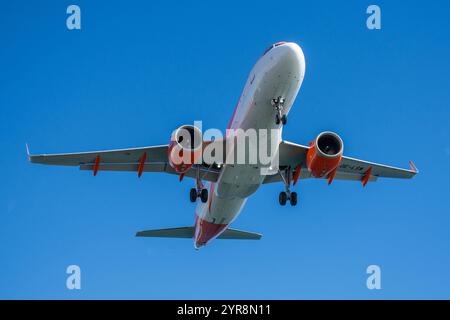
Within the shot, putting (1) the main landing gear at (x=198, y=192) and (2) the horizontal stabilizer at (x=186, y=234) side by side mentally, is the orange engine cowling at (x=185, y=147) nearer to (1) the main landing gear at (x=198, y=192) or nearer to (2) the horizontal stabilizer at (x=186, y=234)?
(1) the main landing gear at (x=198, y=192)

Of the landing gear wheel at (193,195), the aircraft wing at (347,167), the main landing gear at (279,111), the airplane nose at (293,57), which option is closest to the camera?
the airplane nose at (293,57)

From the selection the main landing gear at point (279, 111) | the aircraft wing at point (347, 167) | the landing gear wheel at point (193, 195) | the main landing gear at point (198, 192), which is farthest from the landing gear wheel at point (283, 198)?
the main landing gear at point (279, 111)

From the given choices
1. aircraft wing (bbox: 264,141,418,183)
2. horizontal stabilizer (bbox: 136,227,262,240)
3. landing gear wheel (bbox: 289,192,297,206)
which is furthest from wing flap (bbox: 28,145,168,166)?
horizontal stabilizer (bbox: 136,227,262,240)

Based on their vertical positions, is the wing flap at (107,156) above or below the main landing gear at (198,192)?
above

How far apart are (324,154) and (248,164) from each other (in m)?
3.75

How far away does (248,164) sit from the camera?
31844 millimetres

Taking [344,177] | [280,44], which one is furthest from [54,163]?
[344,177]

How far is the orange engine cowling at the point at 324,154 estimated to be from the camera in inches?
1294

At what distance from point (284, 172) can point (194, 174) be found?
4.92m

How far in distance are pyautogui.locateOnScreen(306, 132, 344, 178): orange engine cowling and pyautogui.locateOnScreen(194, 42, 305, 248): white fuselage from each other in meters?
2.52

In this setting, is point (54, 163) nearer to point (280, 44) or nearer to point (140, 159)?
point (140, 159)

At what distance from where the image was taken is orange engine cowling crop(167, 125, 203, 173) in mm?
31859

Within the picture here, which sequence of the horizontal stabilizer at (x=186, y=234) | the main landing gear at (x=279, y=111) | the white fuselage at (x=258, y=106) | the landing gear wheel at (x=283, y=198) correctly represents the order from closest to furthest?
the white fuselage at (x=258, y=106)
the main landing gear at (x=279, y=111)
the landing gear wheel at (x=283, y=198)
the horizontal stabilizer at (x=186, y=234)

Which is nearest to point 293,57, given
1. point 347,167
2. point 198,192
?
point 198,192
